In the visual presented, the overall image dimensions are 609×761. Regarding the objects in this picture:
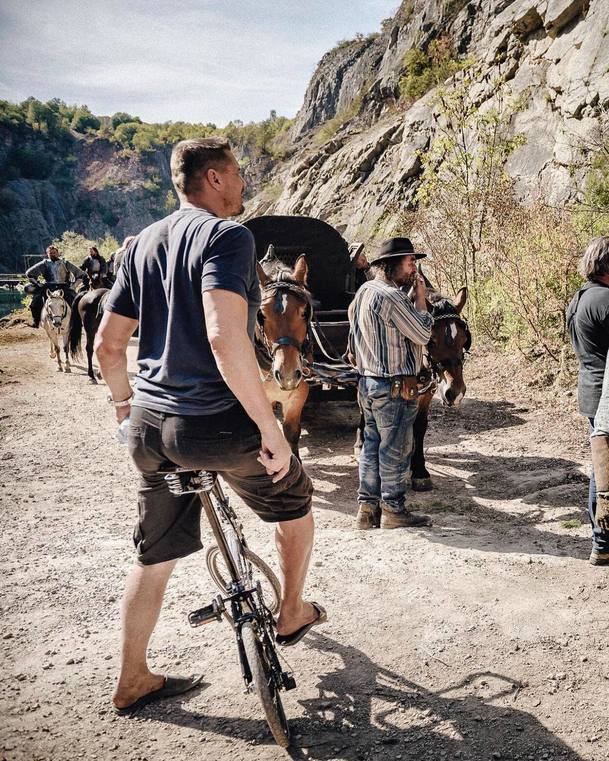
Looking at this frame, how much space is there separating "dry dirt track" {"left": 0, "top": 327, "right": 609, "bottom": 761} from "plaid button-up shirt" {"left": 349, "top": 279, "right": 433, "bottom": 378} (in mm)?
1319

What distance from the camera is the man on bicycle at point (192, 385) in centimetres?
223

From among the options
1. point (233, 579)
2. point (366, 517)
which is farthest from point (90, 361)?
point (233, 579)

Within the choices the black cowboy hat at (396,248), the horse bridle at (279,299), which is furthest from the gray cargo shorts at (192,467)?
the horse bridle at (279,299)

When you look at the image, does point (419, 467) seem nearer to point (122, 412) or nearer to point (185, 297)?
point (122, 412)

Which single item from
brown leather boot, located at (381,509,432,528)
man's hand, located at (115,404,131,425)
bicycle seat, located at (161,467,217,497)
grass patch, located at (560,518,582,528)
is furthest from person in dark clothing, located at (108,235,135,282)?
grass patch, located at (560,518,582,528)

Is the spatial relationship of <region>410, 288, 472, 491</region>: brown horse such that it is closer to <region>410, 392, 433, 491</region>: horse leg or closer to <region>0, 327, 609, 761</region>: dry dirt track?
<region>410, 392, 433, 491</region>: horse leg

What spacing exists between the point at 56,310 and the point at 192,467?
43.4 feet

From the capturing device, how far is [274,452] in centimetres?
231

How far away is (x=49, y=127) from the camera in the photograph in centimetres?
12481

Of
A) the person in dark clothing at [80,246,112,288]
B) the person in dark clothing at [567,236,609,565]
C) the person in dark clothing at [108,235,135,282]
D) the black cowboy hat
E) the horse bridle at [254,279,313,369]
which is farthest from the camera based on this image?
the person in dark clothing at [80,246,112,288]

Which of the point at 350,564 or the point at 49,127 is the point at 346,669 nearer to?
the point at 350,564

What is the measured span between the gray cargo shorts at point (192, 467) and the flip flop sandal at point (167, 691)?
72cm

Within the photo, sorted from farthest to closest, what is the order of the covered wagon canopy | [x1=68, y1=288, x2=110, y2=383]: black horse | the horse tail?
the horse tail < [x1=68, y1=288, x2=110, y2=383]: black horse < the covered wagon canopy

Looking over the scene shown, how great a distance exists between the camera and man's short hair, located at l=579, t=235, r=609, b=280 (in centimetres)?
387
